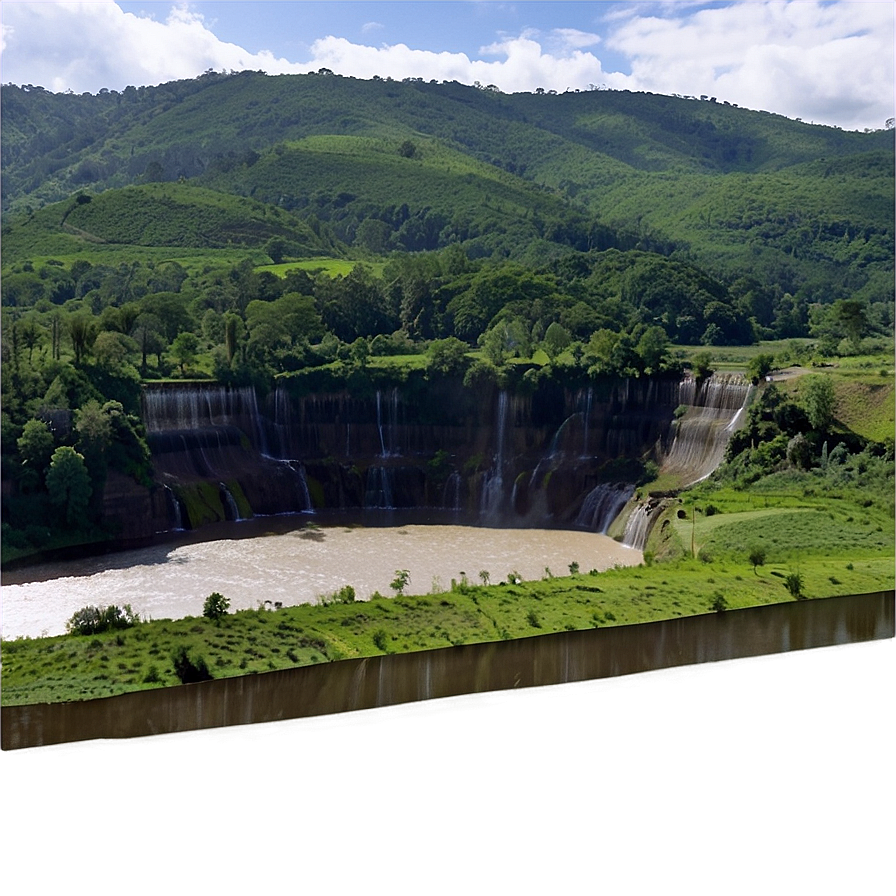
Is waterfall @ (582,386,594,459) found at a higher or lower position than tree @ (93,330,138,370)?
lower

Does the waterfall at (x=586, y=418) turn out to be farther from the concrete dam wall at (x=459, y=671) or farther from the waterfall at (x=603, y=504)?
the concrete dam wall at (x=459, y=671)

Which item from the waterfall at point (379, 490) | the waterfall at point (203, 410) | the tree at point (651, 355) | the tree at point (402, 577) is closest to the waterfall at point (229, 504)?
the waterfall at point (203, 410)

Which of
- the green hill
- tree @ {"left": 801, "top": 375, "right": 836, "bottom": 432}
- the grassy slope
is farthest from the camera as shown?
the green hill

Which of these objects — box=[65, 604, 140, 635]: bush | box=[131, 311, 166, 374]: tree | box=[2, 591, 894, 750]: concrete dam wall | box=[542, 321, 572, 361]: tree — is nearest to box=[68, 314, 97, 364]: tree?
box=[131, 311, 166, 374]: tree

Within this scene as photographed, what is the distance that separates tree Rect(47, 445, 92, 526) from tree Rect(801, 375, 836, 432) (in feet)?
52.1

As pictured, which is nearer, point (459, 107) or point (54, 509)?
point (54, 509)

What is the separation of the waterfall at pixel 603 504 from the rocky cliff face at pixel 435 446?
0.12 feet

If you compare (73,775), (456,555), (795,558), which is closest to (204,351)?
(456,555)

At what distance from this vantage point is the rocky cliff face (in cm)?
2998

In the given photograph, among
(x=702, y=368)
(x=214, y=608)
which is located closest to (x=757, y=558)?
(x=214, y=608)

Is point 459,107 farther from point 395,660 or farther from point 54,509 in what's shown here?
point 395,660

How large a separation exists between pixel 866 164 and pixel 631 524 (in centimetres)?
4378

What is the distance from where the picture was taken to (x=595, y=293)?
4197 cm

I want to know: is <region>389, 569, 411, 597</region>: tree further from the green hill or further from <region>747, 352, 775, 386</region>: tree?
the green hill
